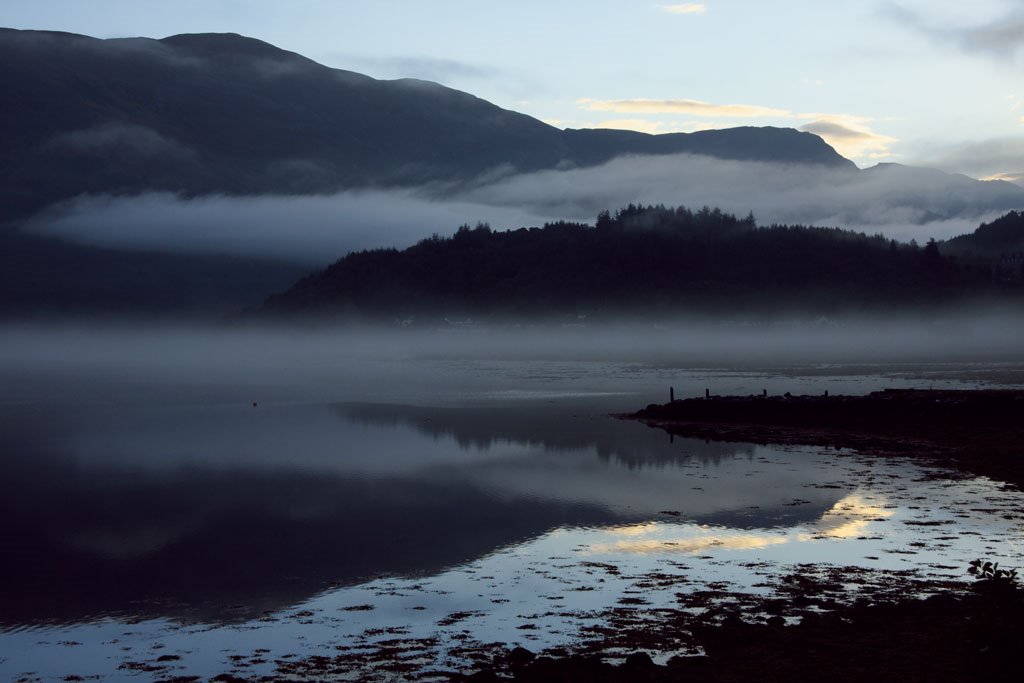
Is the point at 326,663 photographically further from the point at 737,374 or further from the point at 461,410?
the point at 737,374

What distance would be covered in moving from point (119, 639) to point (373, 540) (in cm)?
1058

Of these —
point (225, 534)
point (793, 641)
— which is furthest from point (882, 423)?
point (793, 641)

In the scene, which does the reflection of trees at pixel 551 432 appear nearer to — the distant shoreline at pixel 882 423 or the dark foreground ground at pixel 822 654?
the distant shoreline at pixel 882 423

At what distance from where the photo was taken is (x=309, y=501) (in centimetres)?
3875

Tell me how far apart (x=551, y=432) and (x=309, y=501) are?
26.5m

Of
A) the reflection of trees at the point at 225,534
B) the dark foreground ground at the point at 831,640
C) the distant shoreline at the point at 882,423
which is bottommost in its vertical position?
the reflection of trees at the point at 225,534

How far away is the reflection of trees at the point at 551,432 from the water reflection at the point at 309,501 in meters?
0.27

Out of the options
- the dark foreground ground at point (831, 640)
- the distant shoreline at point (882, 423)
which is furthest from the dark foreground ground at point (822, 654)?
the distant shoreline at point (882, 423)

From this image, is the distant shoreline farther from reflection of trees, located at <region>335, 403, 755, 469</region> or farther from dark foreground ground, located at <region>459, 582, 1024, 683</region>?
dark foreground ground, located at <region>459, 582, 1024, 683</region>

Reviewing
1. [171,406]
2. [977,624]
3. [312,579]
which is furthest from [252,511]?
[171,406]

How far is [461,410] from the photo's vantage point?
8188 centimetres

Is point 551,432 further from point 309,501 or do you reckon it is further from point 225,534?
point 225,534

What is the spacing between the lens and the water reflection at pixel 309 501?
87.2 feet

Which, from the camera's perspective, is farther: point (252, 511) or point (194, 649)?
point (252, 511)
